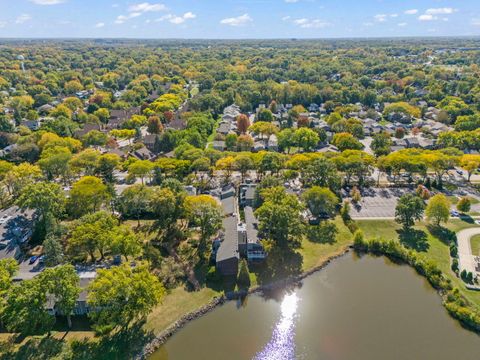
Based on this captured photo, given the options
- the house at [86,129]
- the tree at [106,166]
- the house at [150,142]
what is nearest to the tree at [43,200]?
the tree at [106,166]

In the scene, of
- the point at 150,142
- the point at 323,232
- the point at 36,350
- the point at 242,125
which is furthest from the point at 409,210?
the point at 150,142

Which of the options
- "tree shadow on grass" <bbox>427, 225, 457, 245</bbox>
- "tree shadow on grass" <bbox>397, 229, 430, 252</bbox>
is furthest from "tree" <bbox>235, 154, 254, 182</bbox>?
"tree shadow on grass" <bbox>427, 225, 457, 245</bbox>

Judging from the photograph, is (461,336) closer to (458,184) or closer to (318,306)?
(318,306)

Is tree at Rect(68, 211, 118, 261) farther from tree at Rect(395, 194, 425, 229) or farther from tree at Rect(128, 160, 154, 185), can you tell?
tree at Rect(395, 194, 425, 229)

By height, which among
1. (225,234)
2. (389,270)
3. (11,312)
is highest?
(11,312)

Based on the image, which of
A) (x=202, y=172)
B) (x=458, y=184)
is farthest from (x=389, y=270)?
(x=202, y=172)

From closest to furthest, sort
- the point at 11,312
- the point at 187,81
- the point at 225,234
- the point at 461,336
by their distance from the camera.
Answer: the point at 11,312 < the point at 461,336 < the point at 225,234 < the point at 187,81
